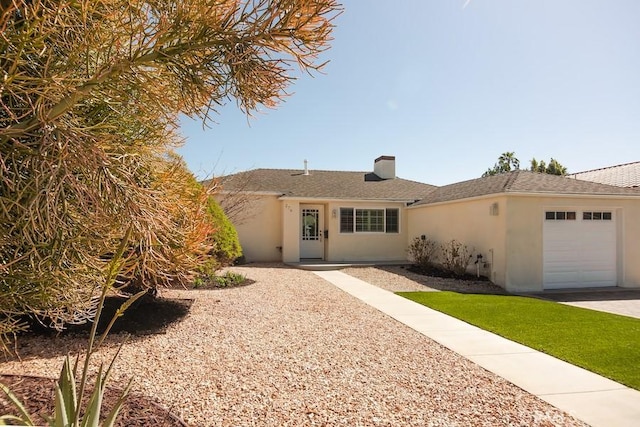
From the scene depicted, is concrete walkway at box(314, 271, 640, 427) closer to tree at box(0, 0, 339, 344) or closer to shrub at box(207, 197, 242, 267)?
tree at box(0, 0, 339, 344)

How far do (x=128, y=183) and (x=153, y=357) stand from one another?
134 inches

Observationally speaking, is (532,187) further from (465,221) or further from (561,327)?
(561,327)

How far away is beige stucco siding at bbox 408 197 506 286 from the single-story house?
0.04 meters

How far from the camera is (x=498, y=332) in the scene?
7.25 m

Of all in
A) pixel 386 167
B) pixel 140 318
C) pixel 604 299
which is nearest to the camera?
pixel 140 318

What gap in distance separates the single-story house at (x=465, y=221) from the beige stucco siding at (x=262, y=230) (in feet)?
0.17

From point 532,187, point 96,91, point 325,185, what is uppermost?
point 325,185

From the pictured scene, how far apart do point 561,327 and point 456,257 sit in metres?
7.92

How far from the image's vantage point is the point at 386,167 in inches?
948

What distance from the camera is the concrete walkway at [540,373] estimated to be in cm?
410

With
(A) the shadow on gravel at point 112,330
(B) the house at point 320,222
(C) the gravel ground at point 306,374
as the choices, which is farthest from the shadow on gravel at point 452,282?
(A) the shadow on gravel at point 112,330

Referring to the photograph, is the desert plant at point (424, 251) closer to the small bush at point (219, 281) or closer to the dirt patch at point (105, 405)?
the small bush at point (219, 281)

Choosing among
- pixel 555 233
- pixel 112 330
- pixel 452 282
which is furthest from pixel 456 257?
pixel 112 330

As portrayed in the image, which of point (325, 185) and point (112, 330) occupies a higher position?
point (325, 185)
